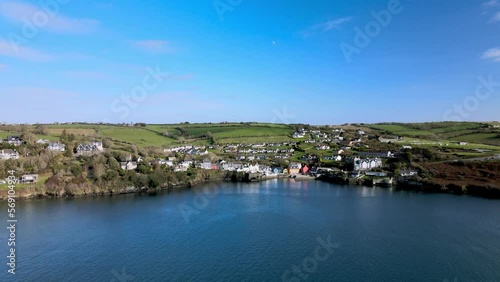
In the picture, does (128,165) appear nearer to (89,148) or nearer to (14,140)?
(89,148)

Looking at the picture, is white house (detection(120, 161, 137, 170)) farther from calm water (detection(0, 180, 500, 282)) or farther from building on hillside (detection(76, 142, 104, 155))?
calm water (detection(0, 180, 500, 282))

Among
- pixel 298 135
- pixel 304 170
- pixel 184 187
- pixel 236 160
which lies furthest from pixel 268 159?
pixel 298 135

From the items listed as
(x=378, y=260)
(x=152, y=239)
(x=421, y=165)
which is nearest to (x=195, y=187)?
(x=152, y=239)

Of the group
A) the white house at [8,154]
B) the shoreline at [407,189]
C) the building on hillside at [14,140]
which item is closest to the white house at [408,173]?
the shoreline at [407,189]

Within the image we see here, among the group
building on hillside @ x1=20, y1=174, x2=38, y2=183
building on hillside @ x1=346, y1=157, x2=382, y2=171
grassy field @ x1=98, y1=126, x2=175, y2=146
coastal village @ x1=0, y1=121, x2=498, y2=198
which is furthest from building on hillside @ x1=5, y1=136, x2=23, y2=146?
building on hillside @ x1=346, y1=157, x2=382, y2=171

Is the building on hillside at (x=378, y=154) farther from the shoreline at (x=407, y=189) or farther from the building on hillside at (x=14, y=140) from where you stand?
Result: the building on hillside at (x=14, y=140)

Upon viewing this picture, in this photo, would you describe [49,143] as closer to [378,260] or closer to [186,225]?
[186,225]
